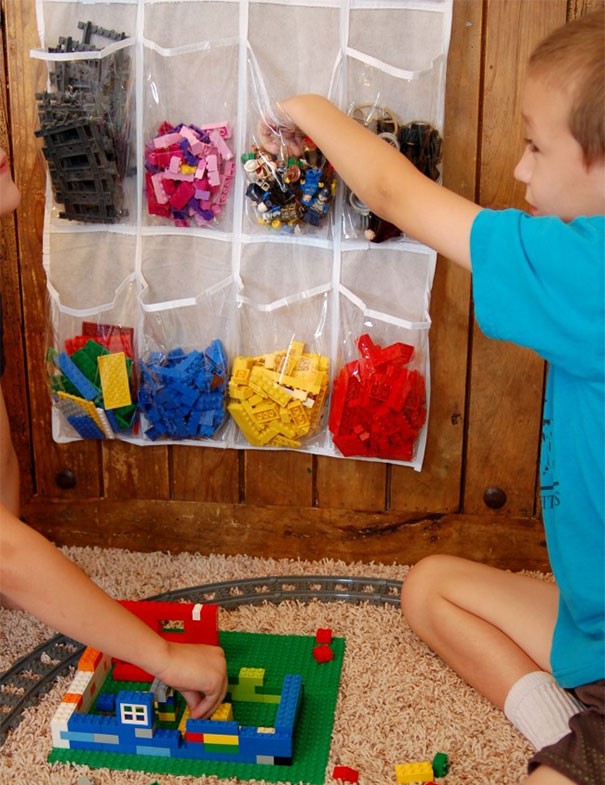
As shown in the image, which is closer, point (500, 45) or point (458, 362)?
point (500, 45)

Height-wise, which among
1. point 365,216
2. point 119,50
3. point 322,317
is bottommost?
point 322,317

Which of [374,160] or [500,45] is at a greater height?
[500,45]

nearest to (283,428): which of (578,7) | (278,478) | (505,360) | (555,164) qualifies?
(278,478)

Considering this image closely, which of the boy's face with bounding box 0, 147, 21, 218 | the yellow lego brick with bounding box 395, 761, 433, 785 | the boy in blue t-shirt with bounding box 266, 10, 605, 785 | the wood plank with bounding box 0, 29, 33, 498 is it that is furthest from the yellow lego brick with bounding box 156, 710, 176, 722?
the boy's face with bounding box 0, 147, 21, 218

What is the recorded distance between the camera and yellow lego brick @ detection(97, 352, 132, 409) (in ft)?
5.19

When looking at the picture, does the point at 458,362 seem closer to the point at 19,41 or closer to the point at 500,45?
the point at 500,45

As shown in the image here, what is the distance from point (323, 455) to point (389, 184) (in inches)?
26.0

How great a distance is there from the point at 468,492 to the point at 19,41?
110 centimetres

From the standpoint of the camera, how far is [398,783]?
114 centimetres

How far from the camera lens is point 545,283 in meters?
0.93

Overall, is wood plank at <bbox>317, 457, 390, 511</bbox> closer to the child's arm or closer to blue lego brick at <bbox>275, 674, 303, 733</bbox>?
blue lego brick at <bbox>275, 674, 303, 733</bbox>

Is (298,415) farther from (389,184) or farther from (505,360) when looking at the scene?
(389,184)

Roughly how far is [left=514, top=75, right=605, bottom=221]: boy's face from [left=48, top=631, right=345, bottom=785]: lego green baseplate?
29.1 inches

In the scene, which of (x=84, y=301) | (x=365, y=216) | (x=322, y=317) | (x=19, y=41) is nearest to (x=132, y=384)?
(x=84, y=301)
